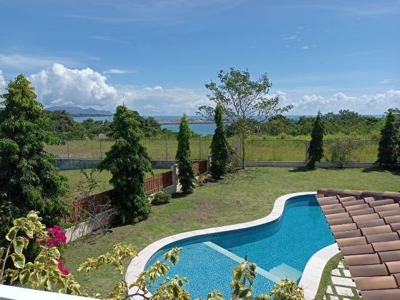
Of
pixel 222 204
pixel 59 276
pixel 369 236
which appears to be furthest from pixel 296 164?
pixel 59 276

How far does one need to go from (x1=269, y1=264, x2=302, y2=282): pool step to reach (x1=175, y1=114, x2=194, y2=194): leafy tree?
659 cm

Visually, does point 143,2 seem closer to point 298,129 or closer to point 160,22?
point 160,22

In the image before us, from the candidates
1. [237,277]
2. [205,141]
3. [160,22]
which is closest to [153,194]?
[160,22]

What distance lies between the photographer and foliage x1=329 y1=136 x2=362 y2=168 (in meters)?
20.5

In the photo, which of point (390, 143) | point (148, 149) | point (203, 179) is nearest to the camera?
point (203, 179)

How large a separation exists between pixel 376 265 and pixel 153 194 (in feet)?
35.5

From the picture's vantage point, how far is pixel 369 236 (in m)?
3.76

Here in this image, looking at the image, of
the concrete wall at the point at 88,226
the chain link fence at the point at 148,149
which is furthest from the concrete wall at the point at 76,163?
the concrete wall at the point at 88,226

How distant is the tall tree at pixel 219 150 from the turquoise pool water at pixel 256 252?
560 centimetres

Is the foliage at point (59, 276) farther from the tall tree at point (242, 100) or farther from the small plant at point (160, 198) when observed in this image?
the tall tree at point (242, 100)

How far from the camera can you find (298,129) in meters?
38.6

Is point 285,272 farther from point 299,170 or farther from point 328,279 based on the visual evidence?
point 299,170

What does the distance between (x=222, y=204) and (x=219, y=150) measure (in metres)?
5.12

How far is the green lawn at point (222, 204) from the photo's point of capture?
889 centimetres
